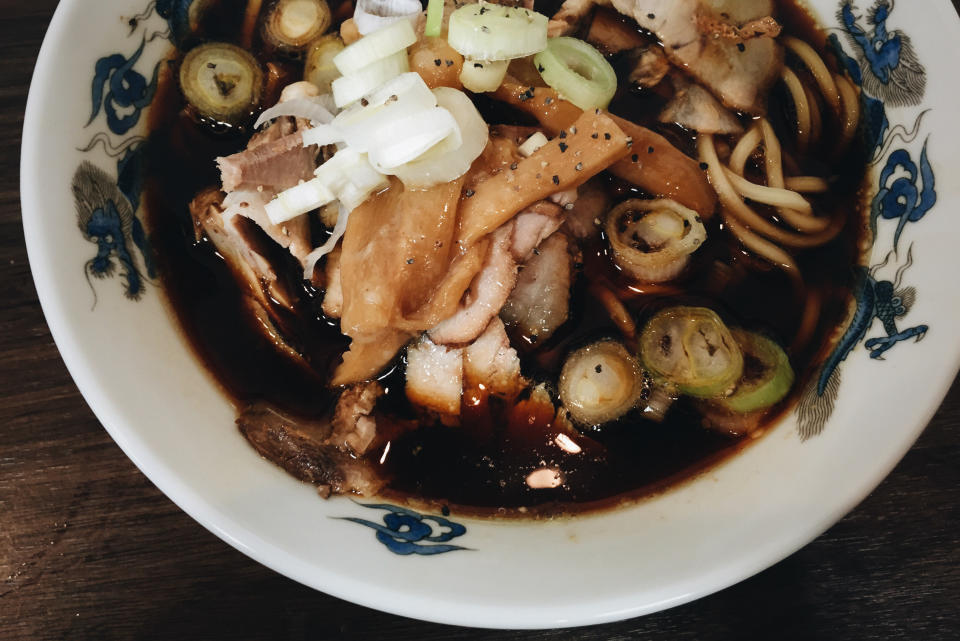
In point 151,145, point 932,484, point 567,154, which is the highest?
point 567,154

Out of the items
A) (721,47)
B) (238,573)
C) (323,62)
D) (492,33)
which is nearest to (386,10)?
(323,62)

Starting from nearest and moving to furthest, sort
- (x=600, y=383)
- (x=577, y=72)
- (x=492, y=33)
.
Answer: (x=492, y=33)
(x=600, y=383)
(x=577, y=72)

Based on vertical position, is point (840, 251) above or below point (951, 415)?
above

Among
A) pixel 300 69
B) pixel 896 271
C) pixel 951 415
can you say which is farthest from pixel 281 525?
pixel 951 415

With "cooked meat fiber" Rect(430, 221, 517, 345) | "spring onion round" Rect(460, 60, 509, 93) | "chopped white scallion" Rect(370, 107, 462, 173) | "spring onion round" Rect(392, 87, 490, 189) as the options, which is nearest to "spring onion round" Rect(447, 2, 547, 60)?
"spring onion round" Rect(460, 60, 509, 93)

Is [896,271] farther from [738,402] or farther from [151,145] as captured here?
[151,145]

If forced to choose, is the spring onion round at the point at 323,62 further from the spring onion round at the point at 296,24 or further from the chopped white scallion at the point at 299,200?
the chopped white scallion at the point at 299,200

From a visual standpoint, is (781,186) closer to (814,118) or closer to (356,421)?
(814,118)
